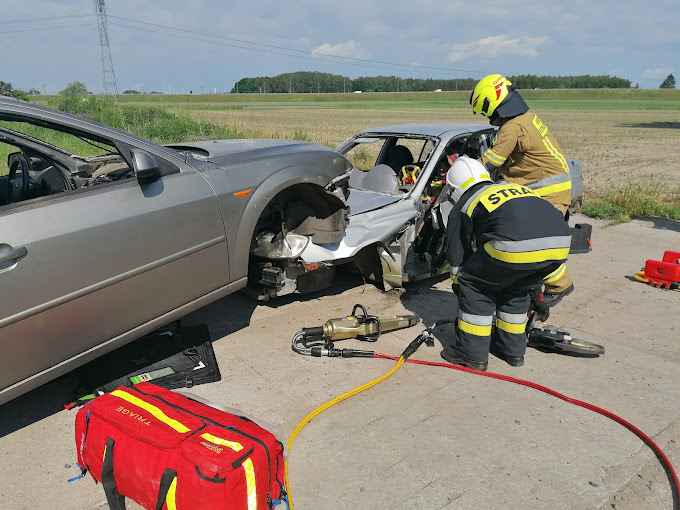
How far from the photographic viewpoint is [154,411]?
2.33 metres

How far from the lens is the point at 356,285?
17.0 feet

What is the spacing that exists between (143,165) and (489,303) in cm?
236

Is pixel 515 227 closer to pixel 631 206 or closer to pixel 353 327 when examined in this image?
pixel 353 327

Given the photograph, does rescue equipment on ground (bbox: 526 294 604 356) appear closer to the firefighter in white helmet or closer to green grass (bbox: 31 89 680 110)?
the firefighter in white helmet

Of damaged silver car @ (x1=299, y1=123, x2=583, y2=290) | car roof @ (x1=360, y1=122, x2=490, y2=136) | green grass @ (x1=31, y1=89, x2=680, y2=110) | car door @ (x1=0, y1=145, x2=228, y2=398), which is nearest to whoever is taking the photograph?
car door @ (x1=0, y1=145, x2=228, y2=398)

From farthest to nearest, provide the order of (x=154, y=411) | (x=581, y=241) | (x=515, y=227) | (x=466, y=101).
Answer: (x=466, y=101) < (x=581, y=241) < (x=515, y=227) < (x=154, y=411)

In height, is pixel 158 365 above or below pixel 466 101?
above

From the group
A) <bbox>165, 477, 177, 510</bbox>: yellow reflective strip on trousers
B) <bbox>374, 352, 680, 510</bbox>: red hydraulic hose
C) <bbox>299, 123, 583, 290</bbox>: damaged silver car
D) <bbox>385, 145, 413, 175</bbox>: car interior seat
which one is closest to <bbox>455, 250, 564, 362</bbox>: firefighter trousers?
<bbox>374, 352, 680, 510</bbox>: red hydraulic hose

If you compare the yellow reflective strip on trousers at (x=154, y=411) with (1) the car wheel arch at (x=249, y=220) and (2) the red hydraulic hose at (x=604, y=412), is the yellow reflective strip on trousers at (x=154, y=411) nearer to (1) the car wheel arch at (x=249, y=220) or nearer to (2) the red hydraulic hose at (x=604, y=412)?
(1) the car wheel arch at (x=249, y=220)

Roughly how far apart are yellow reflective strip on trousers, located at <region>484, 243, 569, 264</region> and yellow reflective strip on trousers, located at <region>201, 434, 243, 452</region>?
206 centimetres

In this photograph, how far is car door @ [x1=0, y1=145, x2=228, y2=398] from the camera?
2.42 meters

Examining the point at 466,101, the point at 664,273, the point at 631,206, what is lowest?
the point at 466,101

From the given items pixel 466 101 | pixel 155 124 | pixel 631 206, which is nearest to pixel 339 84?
pixel 466 101

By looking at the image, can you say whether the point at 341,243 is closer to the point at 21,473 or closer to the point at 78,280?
the point at 78,280
